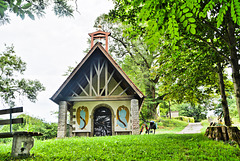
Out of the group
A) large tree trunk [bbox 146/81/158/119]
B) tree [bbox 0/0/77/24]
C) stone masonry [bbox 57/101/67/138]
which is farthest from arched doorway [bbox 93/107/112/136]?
large tree trunk [bbox 146/81/158/119]

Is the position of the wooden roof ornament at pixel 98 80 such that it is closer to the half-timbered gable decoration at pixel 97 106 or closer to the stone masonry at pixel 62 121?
the half-timbered gable decoration at pixel 97 106

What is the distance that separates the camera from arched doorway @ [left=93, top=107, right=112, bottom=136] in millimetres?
13516

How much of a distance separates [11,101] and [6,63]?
11.8ft

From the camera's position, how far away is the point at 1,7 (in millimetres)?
1605

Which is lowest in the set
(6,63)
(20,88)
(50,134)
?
(50,134)

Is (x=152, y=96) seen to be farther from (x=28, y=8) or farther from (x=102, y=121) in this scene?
(x=28, y=8)

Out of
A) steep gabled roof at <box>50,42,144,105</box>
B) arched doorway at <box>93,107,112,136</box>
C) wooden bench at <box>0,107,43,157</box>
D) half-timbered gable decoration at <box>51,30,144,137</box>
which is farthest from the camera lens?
arched doorway at <box>93,107,112,136</box>

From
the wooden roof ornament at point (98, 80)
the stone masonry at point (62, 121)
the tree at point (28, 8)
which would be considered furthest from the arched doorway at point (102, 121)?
the tree at point (28, 8)

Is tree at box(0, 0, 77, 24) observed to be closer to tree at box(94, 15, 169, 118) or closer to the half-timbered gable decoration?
the half-timbered gable decoration

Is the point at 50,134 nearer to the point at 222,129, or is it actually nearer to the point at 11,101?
the point at 11,101

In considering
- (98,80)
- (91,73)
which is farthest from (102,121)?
(91,73)

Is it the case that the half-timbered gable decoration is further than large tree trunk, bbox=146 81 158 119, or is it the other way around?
large tree trunk, bbox=146 81 158 119

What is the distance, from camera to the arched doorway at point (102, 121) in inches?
532

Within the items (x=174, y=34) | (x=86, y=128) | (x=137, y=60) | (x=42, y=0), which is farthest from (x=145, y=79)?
(x=174, y=34)
